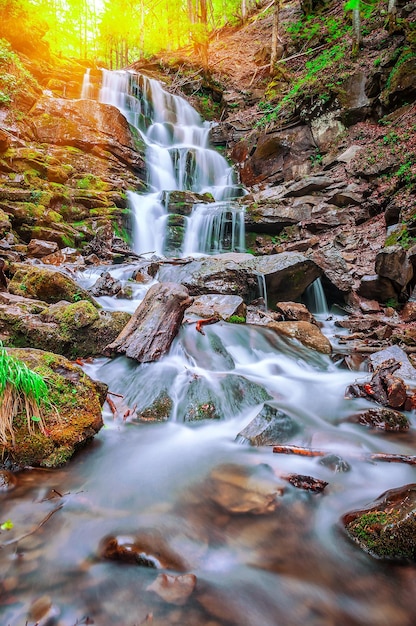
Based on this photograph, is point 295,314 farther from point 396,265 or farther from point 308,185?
point 308,185

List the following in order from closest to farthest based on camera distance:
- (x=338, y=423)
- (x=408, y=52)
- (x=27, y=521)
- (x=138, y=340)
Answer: (x=27, y=521) < (x=338, y=423) < (x=138, y=340) < (x=408, y=52)

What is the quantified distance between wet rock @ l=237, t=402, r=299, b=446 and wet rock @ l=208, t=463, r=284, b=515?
0.40 meters

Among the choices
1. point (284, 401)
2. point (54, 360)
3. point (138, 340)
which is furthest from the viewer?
point (138, 340)

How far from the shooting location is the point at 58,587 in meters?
1.71

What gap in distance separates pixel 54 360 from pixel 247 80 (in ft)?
93.0

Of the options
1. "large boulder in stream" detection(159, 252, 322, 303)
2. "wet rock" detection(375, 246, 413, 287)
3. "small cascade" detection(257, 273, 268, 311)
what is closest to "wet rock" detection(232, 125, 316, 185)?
"wet rock" detection(375, 246, 413, 287)

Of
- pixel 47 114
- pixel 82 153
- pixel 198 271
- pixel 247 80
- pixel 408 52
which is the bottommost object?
pixel 198 271

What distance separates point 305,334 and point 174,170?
1504 centimetres

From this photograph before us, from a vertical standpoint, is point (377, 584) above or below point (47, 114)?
below

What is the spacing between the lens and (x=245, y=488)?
267cm

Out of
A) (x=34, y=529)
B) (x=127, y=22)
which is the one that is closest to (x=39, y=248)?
(x=34, y=529)

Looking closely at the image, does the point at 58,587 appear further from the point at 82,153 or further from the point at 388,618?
the point at 82,153

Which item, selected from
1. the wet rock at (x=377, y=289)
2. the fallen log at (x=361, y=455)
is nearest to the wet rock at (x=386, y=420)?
the fallen log at (x=361, y=455)

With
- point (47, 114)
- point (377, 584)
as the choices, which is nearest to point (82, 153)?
point (47, 114)
